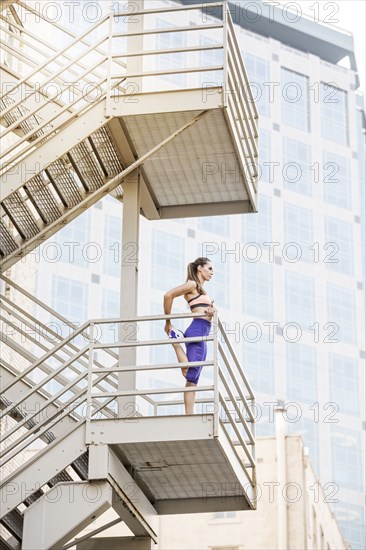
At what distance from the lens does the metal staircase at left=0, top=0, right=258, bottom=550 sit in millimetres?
14344

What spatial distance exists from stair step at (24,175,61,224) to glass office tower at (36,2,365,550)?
244 feet

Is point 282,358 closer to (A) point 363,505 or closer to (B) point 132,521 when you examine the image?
(A) point 363,505

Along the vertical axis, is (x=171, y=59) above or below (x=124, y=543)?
above

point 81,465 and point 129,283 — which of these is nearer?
point 81,465

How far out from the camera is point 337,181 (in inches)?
4646

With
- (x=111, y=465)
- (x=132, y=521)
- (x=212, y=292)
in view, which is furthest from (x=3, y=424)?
(x=212, y=292)

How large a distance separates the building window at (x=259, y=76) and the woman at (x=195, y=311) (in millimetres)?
99724

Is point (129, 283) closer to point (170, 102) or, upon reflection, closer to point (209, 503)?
point (170, 102)

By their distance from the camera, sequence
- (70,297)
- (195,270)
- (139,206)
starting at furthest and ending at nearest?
(70,297)
(139,206)
(195,270)

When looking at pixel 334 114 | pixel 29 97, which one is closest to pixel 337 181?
pixel 334 114

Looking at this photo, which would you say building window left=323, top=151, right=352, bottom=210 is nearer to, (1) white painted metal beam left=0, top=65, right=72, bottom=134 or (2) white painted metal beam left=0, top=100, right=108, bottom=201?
(1) white painted metal beam left=0, top=65, right=72, bottom=134

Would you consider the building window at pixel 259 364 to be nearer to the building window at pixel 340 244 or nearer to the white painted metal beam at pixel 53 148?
the building window at pixel 340 244

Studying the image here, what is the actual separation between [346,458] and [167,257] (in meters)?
27.7

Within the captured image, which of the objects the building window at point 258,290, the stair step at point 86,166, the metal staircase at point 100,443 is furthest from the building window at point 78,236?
the metal staircase at point 100,443
